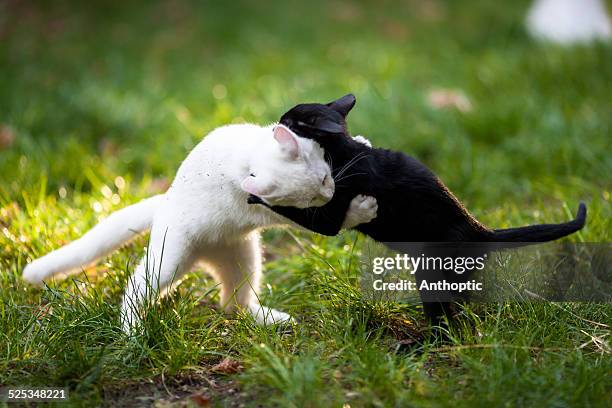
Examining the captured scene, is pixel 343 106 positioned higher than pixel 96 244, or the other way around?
pixel 343 106

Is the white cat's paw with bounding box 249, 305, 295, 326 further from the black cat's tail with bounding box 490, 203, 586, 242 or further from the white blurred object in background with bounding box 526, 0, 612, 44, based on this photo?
the white blurred object in background with bounding box 526, 0, 612, 44

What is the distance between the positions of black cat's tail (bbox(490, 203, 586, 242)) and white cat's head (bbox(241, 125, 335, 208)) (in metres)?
0.68

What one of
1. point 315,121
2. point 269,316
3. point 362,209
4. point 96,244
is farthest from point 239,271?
point 315,121

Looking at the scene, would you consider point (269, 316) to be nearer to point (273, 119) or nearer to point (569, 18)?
point (273, 119)

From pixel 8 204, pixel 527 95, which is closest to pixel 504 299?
pixel 8 204

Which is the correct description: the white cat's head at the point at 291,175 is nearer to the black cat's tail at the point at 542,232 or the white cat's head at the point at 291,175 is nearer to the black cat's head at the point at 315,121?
the black cat's head at the point at 315,121

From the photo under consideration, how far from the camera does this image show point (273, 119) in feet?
15.7

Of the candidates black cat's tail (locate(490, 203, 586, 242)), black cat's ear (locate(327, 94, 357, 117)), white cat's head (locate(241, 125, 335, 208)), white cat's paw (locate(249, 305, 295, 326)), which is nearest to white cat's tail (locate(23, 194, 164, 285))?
white cat's paw (locate(249, 305, 295, 326))

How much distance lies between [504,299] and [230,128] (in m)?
1.20

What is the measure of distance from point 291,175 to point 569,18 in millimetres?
6214

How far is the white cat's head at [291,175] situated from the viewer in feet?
7.11

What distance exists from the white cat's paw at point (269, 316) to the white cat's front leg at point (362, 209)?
53 centimetres

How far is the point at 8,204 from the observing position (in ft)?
11.9

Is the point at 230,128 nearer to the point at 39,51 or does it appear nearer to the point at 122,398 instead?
the point at 122,398
